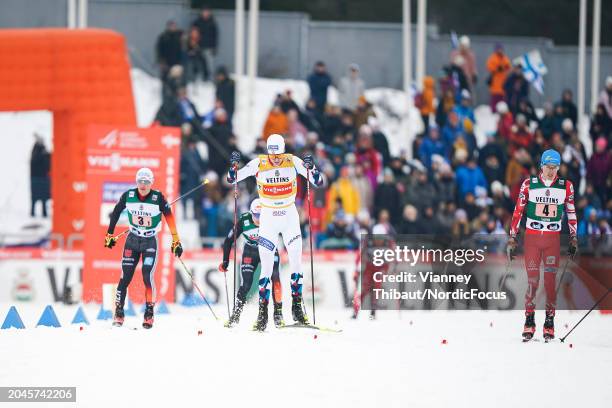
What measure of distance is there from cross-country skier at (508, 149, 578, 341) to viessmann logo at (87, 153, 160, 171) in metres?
7.43

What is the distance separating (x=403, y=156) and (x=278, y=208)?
10916mm

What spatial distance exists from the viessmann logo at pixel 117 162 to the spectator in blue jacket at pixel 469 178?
6660 mm

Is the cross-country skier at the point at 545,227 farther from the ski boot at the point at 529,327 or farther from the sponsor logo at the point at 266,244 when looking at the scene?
the sponsor logo at the point at 266,244

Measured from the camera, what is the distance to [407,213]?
23750 millimetres

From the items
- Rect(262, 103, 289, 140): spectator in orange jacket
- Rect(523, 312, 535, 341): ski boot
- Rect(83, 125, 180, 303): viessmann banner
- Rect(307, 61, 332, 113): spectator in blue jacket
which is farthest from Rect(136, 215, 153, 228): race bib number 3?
Rect(307, 61, 332, 113): spectator in blue jacket

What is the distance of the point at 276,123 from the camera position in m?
26.5

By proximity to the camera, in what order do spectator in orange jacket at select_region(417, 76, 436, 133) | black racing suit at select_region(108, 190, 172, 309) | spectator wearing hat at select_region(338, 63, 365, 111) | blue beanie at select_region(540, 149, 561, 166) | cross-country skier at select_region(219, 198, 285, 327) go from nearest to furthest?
1. blue beanie at select_region(540, 149, 561, 166)
2. black racing suit at select_region(108, 190, 172, 309)
3. cross-country skier at select_region(219, 198, 285, 327)
4. spectator in orange jacket at select_region(417, 76, 436, 133)
5. spectator wearing hat at select_region(338, 63, 365, 111)

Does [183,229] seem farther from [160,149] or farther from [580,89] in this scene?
[580,89]

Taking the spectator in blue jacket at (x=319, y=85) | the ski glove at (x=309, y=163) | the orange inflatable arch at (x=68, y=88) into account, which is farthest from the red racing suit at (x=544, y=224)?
the spectator in blue jacket at (x=319, y=85)

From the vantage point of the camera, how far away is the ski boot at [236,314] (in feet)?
54.3

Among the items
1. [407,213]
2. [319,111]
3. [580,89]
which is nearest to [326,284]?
[407,213]

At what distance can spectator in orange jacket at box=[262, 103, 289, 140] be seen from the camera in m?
26.5

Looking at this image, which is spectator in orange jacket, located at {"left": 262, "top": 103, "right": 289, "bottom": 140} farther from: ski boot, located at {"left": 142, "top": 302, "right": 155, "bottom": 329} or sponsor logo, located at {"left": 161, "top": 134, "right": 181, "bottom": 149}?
ski boot, located at {"left": 142, "top": 302, "right": 155, "bottom": 329}

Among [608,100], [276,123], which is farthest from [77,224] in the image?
[608,100]
